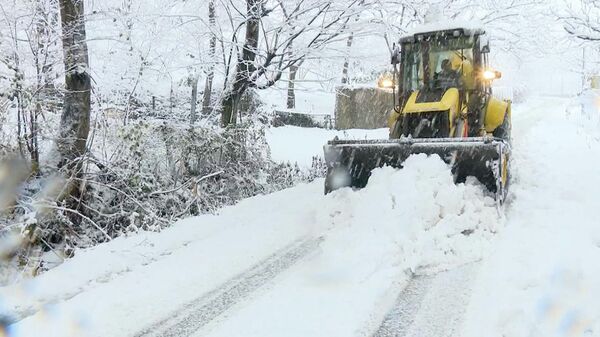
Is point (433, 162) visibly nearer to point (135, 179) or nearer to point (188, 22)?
point (135, 179)

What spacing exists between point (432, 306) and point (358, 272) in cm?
81

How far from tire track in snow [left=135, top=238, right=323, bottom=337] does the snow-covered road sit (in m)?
0.01

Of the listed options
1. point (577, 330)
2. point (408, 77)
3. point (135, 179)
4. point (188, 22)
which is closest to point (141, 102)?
point (188, 22)

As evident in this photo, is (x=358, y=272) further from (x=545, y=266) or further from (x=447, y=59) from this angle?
(x=447, y=59)

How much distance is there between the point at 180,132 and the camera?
314 inches

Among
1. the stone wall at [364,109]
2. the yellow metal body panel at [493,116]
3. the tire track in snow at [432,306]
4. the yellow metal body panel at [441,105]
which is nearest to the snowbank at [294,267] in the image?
the tire track in snow at [432,306]

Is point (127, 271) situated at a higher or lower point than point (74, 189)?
lower

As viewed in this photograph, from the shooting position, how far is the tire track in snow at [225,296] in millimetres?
3490

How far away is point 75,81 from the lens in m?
6.94

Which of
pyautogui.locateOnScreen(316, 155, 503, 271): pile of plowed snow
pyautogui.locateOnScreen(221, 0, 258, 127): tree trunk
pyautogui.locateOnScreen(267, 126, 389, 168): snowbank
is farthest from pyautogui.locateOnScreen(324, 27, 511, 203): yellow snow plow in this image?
pyautogui.locateOnScreen(267, 126, 389, 168): snowbank

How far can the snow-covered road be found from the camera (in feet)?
11.4

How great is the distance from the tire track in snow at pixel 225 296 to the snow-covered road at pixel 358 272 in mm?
13

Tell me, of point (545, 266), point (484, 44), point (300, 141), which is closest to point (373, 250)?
point (545, 266)

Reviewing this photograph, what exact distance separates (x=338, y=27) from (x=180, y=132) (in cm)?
339
